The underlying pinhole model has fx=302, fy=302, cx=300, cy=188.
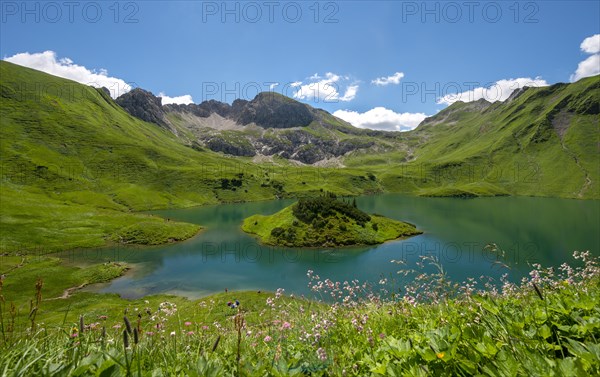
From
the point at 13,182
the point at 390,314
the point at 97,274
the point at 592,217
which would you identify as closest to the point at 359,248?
the point at 97,274

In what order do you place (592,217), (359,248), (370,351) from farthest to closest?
(592,217) → (359,248) → (370,351)

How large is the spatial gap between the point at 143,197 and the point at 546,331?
624 feet

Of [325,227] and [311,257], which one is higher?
[325,227]

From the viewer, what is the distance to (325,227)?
271ft

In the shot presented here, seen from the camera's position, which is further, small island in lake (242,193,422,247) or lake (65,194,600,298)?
small island in lake (242,193,422,247)

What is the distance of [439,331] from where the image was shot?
3982 millimetres

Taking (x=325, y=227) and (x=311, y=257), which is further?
(x=325, y=227)

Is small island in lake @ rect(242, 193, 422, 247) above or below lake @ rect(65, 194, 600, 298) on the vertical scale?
above

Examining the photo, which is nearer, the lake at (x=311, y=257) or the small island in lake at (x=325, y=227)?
the lake at (x=311, y=257)

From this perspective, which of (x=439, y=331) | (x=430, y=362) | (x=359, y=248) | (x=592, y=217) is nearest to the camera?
(x=430, y=362)

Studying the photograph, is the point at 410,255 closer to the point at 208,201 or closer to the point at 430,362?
the point at 430,362

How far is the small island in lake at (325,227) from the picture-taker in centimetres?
7862

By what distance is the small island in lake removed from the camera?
258ft

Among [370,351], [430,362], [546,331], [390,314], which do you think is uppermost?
[546,331]
